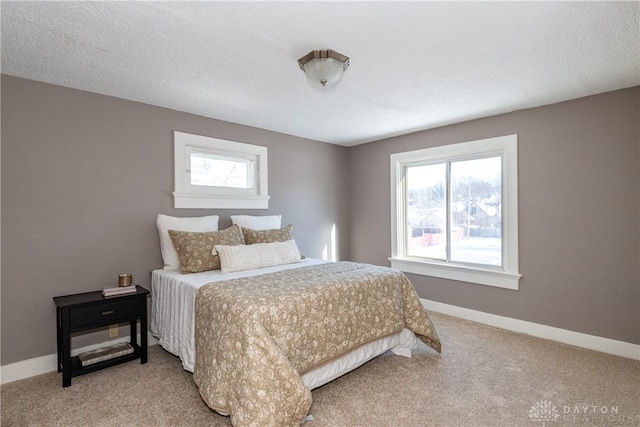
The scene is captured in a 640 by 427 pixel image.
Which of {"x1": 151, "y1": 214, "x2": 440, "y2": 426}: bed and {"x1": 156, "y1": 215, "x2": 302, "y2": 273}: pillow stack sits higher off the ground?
{"x1": 156, "y1": 215, "x2": 302, "y2": 273}: pillow stack

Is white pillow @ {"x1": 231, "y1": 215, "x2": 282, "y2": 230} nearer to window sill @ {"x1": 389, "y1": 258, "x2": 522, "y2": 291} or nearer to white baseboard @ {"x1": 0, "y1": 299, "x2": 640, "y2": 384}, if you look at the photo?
white baseboard @ {"x1": 0, "y1": 299, "x2": 640, "y2": 384}

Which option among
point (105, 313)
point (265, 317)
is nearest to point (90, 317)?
point (105, 313)

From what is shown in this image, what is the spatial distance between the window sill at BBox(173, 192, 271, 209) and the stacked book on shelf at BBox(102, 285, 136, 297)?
92 cm

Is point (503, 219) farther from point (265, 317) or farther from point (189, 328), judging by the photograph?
point (189, 328)

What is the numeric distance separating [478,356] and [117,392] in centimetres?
280

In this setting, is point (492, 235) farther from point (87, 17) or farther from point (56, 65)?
point (56, 65)

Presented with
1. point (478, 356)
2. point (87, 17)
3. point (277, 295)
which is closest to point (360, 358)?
point (277, 295)

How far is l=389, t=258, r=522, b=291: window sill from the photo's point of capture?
11.0 feet

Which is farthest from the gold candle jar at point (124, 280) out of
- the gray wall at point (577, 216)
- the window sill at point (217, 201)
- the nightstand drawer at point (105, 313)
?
the gray wall at point (577, 216)

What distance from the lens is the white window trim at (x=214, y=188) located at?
Answer: 3241 millimetres

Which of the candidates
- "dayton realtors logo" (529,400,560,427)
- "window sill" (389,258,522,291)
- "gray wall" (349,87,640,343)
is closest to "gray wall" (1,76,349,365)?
"window sill" (389,258,522,291)

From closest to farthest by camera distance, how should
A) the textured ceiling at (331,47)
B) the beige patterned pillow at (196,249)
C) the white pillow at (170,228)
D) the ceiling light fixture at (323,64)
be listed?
1. the textured ceiling at (331,47)
2. the ceiling light fixture at (323,64)
3. the beige patterned pillow at (196,249)
4. the white pillow at (170,228)

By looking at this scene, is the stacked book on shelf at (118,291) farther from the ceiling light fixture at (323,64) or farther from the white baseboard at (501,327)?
the ceiling light fixture at (323,64)

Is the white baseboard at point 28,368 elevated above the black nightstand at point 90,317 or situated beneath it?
situated beneath
